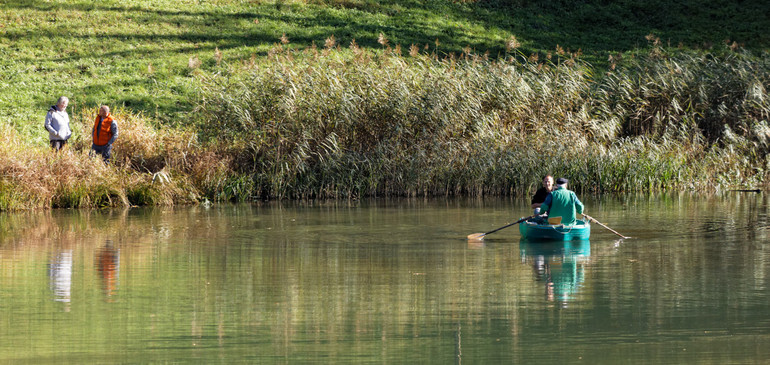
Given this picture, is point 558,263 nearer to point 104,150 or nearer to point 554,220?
point 554,220

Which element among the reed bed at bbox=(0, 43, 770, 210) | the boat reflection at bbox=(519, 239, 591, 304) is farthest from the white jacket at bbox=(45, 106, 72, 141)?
the boat reflection at bbox=(519, 239, 591, 304)

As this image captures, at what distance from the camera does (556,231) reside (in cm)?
1583

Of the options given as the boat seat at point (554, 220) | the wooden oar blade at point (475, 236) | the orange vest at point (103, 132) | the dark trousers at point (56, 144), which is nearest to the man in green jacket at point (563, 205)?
the boat seat at point (554, 220)

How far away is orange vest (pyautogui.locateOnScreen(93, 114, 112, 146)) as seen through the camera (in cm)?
2344

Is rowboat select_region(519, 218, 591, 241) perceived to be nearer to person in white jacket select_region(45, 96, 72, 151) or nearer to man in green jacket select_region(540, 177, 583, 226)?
man in green jacket select_region(540, 177, 583, 226)

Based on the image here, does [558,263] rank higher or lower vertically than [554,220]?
lower

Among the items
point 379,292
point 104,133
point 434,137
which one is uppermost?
point 104,133

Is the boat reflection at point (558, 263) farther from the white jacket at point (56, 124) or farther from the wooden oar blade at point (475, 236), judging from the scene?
the white jacket at point (56, 124)

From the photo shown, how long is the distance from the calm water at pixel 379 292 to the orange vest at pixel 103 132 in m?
4.17

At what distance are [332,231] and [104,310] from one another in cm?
784

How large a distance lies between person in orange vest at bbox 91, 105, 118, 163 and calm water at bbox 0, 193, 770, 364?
4.11 meters

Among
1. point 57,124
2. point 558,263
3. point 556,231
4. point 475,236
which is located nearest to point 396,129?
point 57,124

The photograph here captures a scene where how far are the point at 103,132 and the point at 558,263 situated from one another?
13.3 m

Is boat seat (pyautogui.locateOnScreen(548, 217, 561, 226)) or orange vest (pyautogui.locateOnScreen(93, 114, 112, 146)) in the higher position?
orange vest (pyautogui.locateOnScreen(93, 114, 112, 146))
